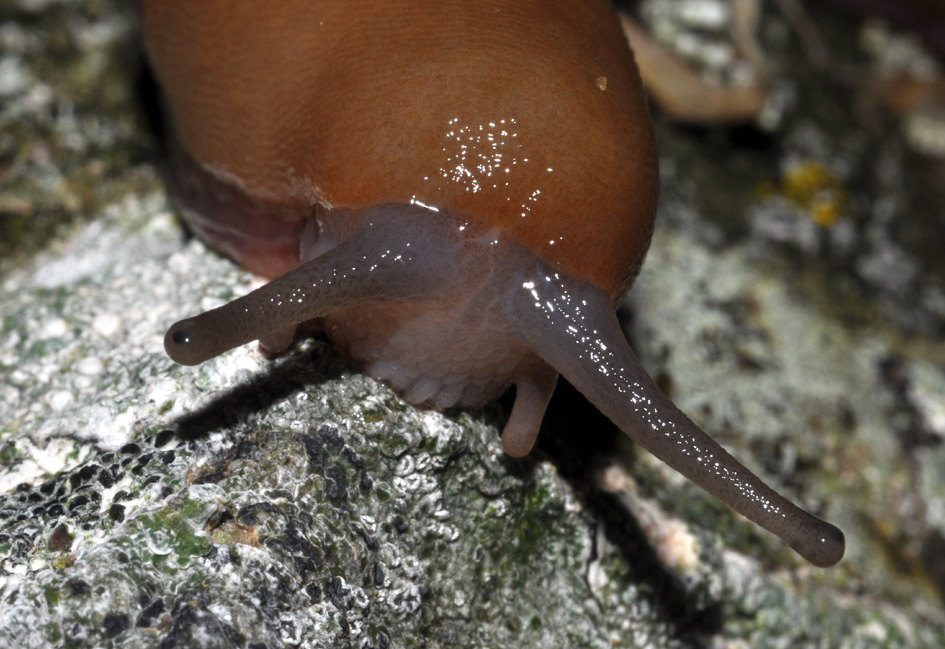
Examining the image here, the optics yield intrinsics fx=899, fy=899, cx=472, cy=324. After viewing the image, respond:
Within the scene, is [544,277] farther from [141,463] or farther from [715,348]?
[715,348]

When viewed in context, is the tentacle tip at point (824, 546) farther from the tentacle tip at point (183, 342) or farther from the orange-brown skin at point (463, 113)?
the tentacle tip at point (183, 342)

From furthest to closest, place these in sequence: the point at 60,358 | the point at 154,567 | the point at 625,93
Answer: the point at 60,358
the point at 625,93
the point at 154,567

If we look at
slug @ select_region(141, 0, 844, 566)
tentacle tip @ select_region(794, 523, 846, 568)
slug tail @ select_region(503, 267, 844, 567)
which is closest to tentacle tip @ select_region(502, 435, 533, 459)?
slug @ select_region(141, 0, 844, 566)

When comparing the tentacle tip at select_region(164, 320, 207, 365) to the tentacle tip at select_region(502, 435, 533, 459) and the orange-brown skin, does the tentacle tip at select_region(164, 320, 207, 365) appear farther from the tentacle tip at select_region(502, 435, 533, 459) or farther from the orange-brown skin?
the tentacle tip at select_region(502, 435, 533, 459)

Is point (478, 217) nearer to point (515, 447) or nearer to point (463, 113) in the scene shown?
point (463, 113)

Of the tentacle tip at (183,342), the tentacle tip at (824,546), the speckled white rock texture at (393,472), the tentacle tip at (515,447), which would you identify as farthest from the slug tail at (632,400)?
the tentacle tip at (183,342)

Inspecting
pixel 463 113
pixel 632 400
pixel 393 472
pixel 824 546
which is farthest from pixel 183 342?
pixel 824 546

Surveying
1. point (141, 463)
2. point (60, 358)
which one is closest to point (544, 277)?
point (141, 463)
